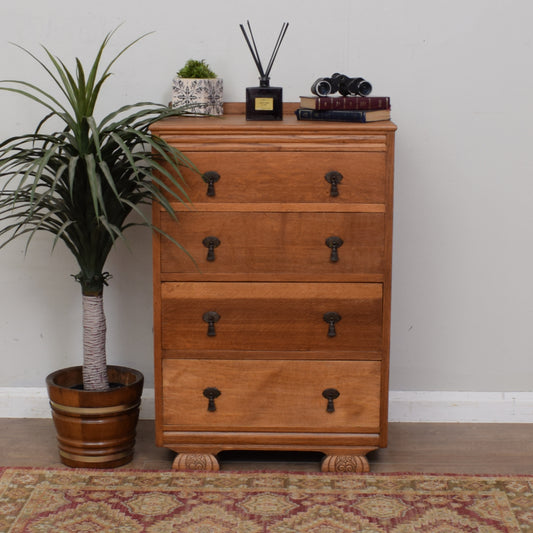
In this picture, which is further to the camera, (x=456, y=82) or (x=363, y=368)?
(x=456, y=82)

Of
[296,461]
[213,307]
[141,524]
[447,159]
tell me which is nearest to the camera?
[141,524]

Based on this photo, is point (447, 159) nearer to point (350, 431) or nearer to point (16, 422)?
point (350, 431)

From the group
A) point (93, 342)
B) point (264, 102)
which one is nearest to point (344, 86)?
point (264, 102)

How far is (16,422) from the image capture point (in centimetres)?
289

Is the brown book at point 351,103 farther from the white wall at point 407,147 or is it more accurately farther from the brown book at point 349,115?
the white wall at point 407,147

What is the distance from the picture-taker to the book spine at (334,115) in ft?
7.72

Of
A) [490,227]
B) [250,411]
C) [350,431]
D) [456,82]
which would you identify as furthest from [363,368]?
[456,82]

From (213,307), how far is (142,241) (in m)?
0.56

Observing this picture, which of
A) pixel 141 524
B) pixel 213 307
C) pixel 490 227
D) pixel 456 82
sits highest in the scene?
pixel 456 82

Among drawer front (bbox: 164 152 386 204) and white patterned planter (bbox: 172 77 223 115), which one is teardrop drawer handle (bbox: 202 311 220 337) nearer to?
drawer front (bbox: 164 152 386 204)

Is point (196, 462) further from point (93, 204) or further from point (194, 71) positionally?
point (194, 71)

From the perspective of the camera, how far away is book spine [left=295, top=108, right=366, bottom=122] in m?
2.35

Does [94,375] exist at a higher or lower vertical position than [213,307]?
lower

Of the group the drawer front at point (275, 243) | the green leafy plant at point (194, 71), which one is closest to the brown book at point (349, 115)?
the drawer front at point (275, 243)
